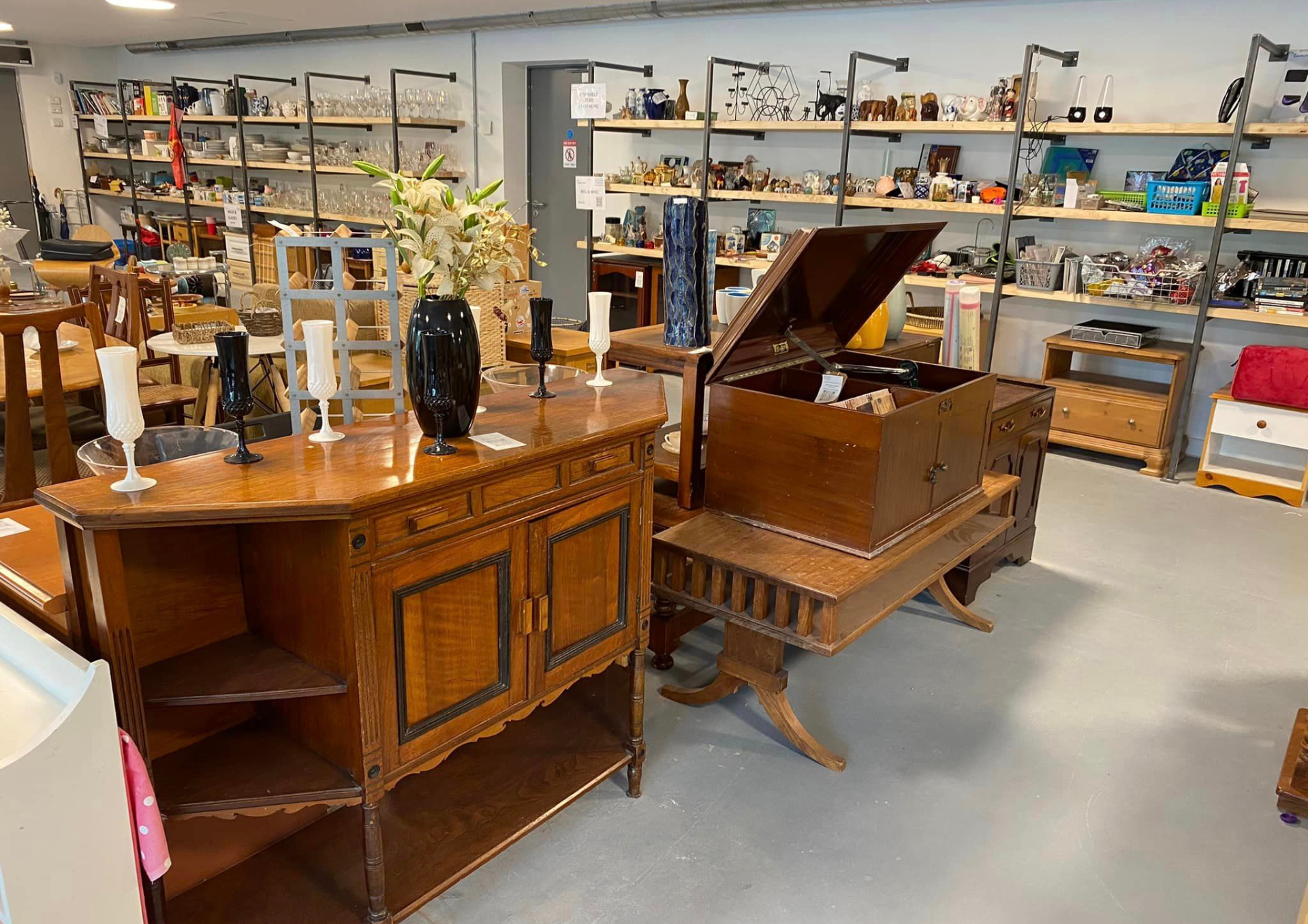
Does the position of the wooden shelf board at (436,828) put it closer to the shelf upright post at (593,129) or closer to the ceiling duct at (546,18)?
the ceiling duct at (546,18)

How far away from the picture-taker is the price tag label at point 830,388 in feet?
8.46

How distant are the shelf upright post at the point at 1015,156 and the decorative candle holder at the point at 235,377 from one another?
417 cm

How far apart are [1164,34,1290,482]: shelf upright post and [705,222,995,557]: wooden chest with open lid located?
8.19ft

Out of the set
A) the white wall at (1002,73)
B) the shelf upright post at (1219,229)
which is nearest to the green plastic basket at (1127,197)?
the white wall at (1002,73)

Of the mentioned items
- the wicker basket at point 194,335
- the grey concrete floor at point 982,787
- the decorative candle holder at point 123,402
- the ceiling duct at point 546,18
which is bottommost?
the grey concrete floor at point 982,787

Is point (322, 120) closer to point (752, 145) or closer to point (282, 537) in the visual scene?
point (752, 145)

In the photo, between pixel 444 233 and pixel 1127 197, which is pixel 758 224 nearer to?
pixel 1127 197

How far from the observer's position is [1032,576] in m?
3.58

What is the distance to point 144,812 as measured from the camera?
147cm

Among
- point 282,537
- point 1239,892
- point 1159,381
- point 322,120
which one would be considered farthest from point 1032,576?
point 322,120

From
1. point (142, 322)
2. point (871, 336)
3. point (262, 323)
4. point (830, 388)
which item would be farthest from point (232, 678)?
point (142, 322)

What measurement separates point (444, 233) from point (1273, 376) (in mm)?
4155

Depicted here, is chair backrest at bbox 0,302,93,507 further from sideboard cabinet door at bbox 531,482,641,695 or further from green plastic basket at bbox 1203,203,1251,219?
green plastic basket at bbox 1203,203,1251,219

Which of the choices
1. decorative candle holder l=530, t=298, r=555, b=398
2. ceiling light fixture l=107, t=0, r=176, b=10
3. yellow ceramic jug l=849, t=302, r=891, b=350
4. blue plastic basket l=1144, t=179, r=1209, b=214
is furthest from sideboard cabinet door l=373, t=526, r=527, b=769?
ceiling light fixture l=107, t=0, r=176, b=10
